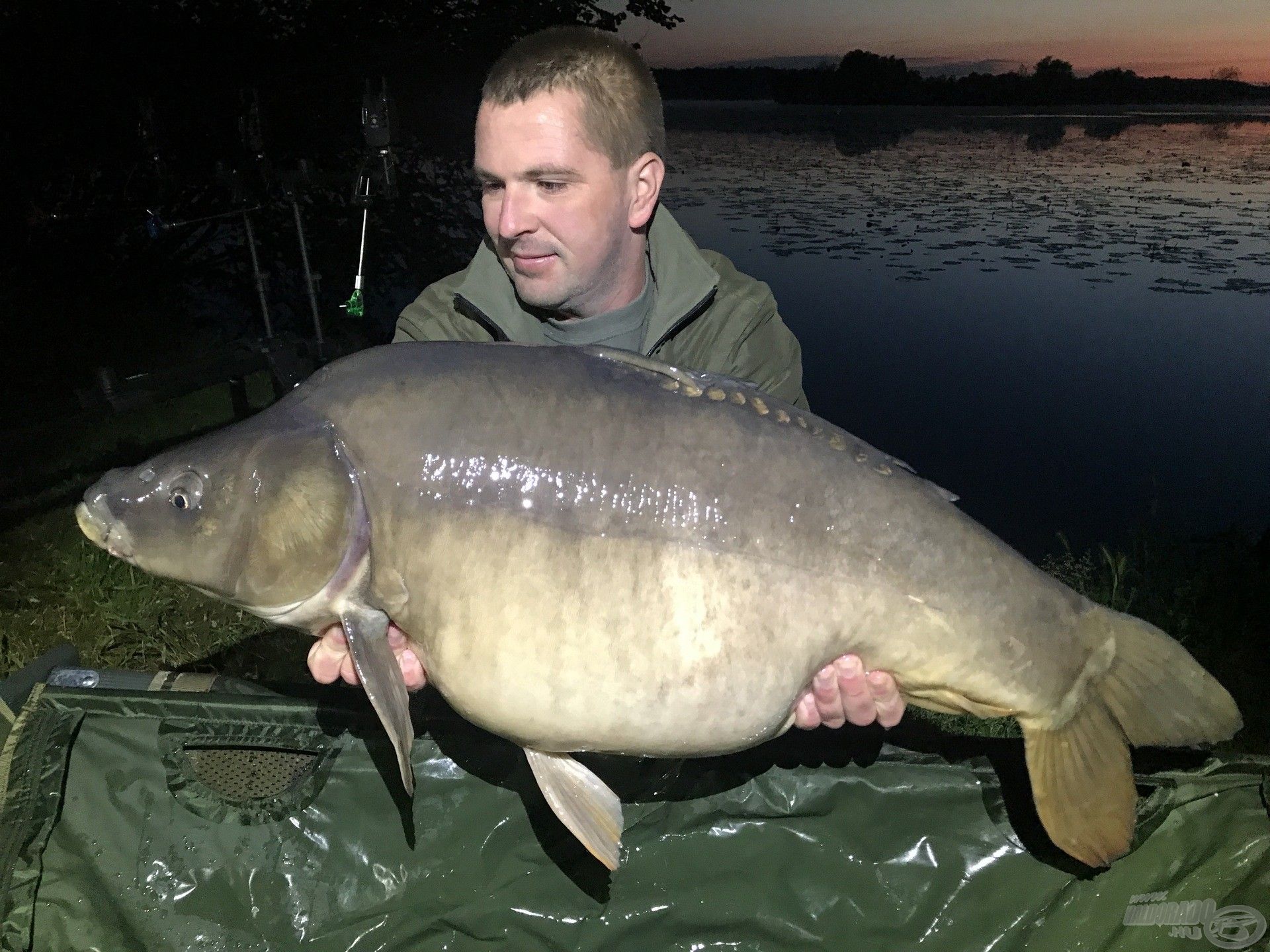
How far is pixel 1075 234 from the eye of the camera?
1102 cm

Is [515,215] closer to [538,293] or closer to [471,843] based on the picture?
[538,293]

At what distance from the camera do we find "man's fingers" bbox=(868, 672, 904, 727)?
140 cm

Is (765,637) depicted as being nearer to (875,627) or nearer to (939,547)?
(875,627)

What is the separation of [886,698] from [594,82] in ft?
4.08

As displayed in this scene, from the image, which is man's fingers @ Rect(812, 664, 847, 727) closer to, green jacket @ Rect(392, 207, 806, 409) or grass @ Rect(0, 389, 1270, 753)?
green jacket @ Rect(392, 207, 806, 409)

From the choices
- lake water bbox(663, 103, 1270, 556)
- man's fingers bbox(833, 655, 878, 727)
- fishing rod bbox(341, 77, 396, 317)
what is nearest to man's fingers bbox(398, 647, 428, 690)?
man's fingers bbox(833, 655, 878, 727)

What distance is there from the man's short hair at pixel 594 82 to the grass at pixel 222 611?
1558 mm

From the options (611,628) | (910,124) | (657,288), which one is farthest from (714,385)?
(910,124)

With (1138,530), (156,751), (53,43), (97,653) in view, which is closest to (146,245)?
(53,43)

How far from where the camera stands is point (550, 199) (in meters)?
1.73

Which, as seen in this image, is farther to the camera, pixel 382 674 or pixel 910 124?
pixel 910 124

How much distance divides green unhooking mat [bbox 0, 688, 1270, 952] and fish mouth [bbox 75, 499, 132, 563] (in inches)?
21.1

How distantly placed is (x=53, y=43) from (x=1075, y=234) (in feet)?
34.5

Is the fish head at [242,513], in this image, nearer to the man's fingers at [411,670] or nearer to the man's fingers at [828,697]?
the man's fingers at [411,670]
